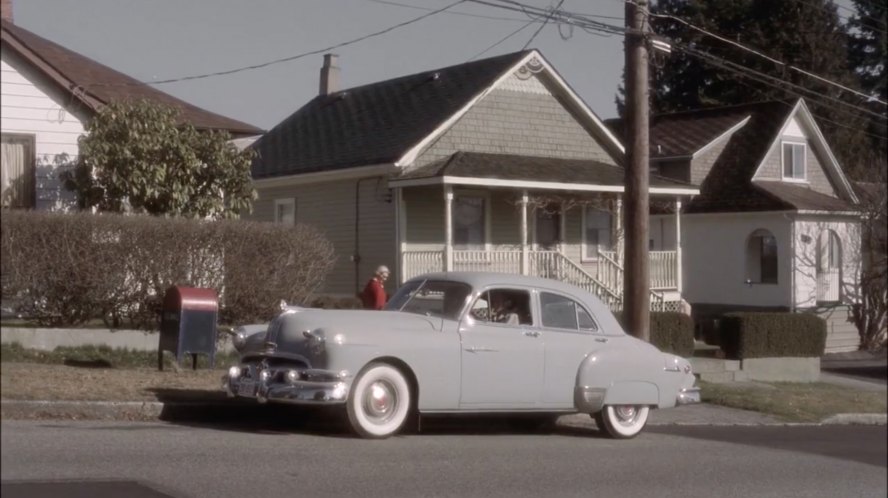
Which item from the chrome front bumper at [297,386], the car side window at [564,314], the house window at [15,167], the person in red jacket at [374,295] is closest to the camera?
the house window at [15,167]

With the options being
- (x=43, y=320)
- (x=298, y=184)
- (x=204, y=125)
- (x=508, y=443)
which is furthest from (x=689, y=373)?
(x=298, y=184)

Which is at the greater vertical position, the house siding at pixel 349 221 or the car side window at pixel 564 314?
the house siding at pixel 349 221

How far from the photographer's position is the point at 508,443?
13.0m

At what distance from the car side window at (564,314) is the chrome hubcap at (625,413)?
918 mm

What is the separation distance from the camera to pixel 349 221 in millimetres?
27547

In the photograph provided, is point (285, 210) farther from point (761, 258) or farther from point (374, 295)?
point (761, 258)

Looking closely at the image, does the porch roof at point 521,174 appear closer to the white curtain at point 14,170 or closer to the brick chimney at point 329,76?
the brick chimney at point 329,76

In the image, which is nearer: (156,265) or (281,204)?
(156,265)

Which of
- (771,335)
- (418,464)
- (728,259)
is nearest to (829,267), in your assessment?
(728,259)

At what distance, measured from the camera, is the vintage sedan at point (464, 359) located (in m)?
12.2

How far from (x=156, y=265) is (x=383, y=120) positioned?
12.4 metres

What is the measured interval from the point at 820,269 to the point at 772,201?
2.40 m

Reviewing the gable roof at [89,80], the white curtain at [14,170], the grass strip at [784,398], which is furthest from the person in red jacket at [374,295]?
the white curtain at [14,170]

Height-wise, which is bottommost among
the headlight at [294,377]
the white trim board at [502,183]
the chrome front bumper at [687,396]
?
the chrome front bumper at [687,396]
